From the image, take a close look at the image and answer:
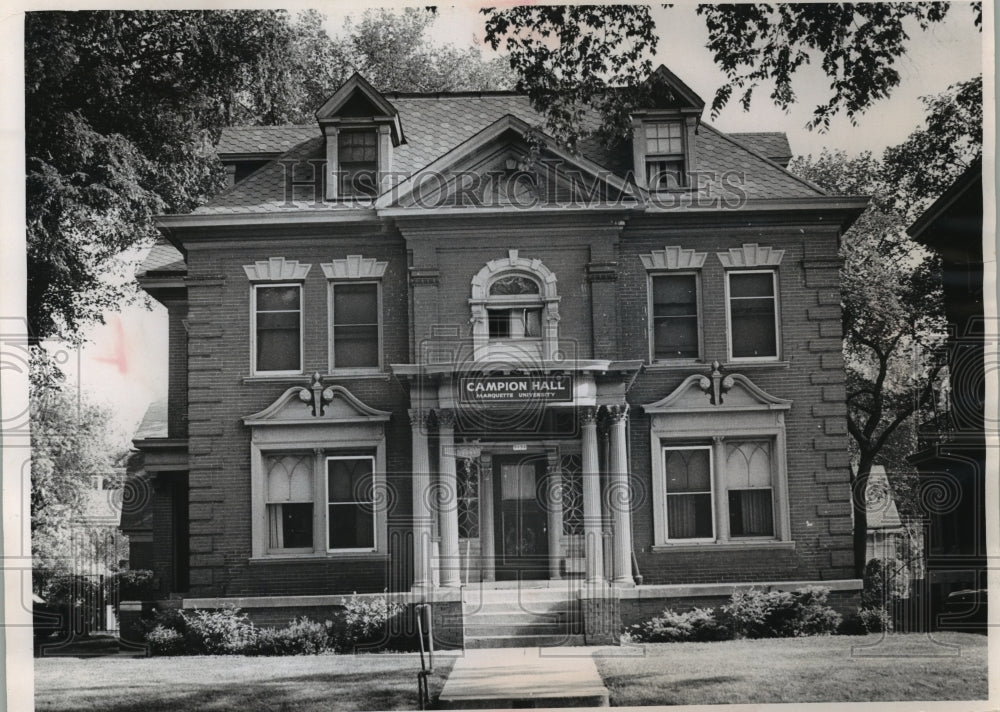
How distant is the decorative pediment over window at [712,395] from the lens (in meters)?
11.5

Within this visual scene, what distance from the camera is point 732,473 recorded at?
1156 cm

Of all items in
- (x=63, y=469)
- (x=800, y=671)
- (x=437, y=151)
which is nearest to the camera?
(x=800, y=671)

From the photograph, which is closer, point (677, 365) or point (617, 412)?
point (617, 412)

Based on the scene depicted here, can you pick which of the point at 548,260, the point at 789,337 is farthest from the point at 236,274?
the point at 789,337

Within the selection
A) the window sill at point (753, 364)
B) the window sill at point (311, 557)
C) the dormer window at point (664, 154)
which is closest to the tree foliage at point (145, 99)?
the dormer window at point (664, 154)

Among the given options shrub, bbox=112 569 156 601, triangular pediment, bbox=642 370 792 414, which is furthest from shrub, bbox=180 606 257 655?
triangular pediment, bbox=642 370 792 414

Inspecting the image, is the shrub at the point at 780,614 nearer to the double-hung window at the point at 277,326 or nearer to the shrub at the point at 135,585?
the double-hung window at the point at 277,326

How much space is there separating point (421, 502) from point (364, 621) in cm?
130

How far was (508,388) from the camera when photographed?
444 inches

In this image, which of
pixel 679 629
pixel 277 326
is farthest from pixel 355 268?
pixel 679 629

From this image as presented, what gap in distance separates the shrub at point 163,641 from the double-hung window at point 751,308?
628cm

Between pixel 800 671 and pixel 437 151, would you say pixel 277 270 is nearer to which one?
pixel 437 151

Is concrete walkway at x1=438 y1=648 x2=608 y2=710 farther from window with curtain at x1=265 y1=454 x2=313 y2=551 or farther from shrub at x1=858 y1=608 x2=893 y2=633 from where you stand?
shrub at x1=858 y1=608 x2=893 y2=633

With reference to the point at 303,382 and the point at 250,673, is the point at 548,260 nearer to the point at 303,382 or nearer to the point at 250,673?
the point at 303,382
